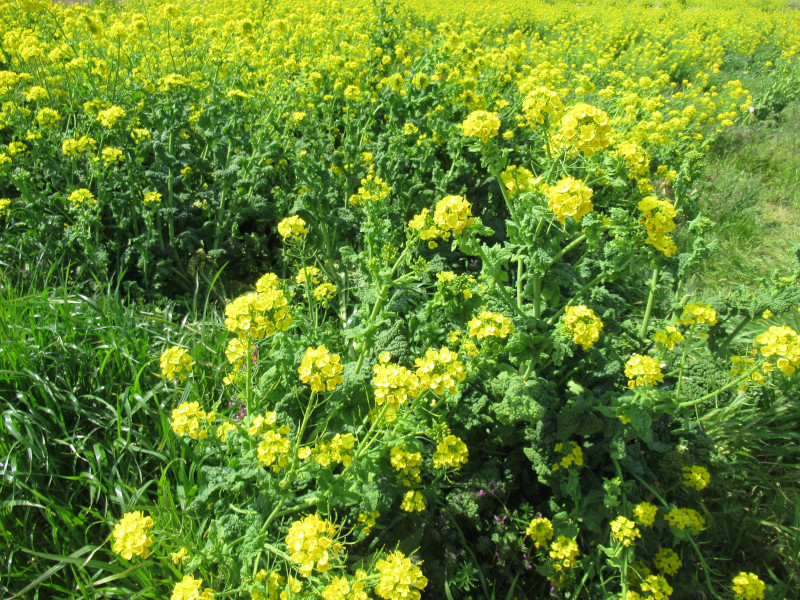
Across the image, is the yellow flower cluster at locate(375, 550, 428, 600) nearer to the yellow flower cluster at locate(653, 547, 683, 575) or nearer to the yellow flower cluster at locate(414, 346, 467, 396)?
the yellow flower cluster at locate(414, 346, 467, 396)

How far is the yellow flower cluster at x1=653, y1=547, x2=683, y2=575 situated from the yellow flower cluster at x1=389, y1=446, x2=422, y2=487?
0.95 m

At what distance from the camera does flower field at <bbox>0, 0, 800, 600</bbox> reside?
1.62 m

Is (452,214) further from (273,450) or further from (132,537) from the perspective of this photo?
(132,537)

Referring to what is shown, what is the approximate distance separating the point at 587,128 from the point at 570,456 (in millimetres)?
1096

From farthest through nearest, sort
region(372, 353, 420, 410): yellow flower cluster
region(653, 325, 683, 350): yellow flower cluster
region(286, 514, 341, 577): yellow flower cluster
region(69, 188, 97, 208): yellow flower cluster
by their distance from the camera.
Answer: region(69, 188, 97, 208): yellow flower cluster < region(653, 325, 683, 350): yellow flower cluster < region(372, 353, 420, 410): yellow flower cluster < region(286, 514, 341, 577): yellow flower cluster

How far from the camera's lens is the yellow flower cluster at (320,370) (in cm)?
154

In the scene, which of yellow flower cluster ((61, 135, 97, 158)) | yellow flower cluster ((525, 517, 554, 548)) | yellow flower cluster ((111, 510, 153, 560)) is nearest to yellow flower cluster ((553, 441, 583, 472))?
yellow flower cluster ((525, 517, 554, 548))

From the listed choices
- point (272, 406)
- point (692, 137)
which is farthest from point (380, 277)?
point (692, 137)

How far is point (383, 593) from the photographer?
4.13 feet

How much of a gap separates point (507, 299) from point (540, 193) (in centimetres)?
39

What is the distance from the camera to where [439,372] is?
1.64m

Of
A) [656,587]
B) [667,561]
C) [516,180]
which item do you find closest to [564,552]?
[656,587]

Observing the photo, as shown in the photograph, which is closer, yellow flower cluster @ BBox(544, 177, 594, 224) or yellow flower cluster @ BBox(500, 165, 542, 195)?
yellow flower cluster @ BBox(544, 177, 594, 224)

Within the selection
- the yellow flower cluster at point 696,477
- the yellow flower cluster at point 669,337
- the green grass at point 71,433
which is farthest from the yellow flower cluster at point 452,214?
the green grass at point 71,433
